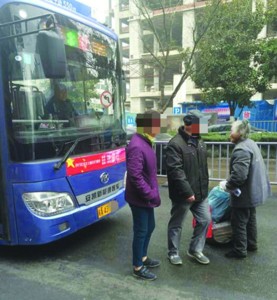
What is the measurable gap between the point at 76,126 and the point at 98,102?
672 millimetres

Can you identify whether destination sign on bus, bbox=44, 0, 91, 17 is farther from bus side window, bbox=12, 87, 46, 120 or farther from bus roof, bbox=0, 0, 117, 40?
bus side window, bbox=12, 87, 46, 120

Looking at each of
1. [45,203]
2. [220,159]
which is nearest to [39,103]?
[45,203]

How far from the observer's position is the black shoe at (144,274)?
3.33m

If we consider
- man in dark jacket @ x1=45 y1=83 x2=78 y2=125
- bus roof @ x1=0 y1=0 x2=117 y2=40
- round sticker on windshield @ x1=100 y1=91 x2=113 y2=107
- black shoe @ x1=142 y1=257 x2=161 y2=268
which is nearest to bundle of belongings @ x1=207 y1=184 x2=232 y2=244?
black shoe @ x1=142 y1=257 x2=161 y2=268

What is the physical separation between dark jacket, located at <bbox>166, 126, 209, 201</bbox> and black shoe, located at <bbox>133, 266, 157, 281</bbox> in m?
0.80

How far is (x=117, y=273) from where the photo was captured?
3.50 metres

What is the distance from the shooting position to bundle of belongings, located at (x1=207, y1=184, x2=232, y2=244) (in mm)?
4023

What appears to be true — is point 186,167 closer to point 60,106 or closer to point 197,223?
point 197,223

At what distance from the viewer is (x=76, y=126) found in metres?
3.89

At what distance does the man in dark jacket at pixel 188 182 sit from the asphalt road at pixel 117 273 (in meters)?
0.26

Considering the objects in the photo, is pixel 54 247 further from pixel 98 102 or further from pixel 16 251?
pixel 98 102

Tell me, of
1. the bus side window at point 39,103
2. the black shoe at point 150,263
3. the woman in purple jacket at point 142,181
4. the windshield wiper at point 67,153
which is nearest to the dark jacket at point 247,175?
the woman in purple jacket at point 142,181

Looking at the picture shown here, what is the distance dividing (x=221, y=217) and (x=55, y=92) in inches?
99.1

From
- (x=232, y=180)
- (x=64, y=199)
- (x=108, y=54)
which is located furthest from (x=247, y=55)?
(x=64, y=199)
